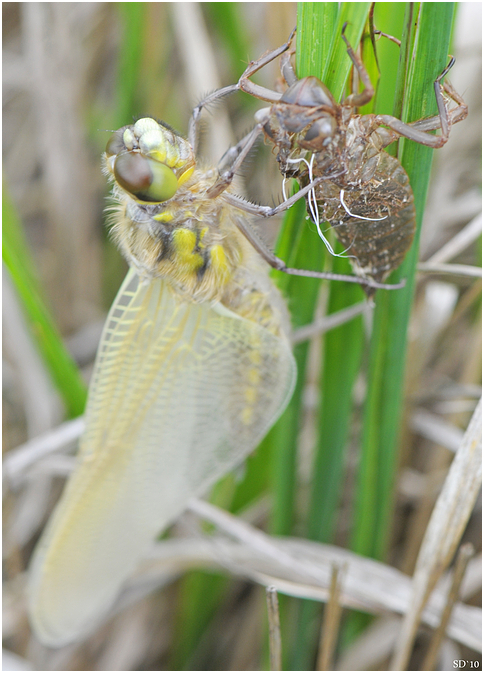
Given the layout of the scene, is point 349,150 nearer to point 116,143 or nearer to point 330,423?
point 116,143

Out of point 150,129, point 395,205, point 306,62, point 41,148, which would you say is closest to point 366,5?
point 306,62

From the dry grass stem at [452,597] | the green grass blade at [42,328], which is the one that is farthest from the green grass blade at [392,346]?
the green grass blade at [42,328]

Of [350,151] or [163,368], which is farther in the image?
[163,368]

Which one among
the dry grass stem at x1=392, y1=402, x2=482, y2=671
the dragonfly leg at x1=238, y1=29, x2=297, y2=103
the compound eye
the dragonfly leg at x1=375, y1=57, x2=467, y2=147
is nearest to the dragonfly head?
the compound eye

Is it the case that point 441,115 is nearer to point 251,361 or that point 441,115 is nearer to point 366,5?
point 366,5

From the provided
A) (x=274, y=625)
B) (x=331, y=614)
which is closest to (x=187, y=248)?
(x=274, y=625)
